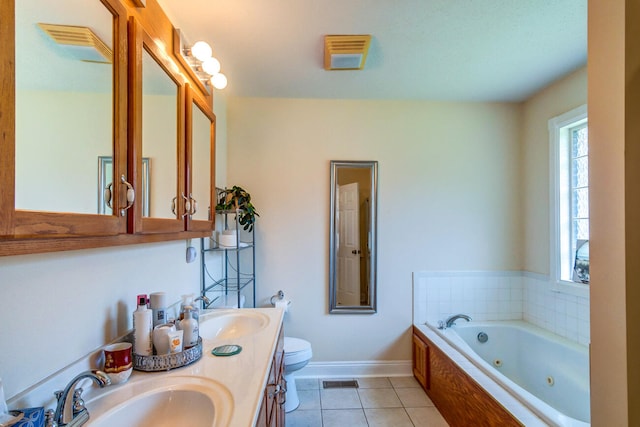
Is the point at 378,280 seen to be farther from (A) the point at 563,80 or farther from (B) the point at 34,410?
(B) the point at 34,410

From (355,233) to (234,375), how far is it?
184 centimetres

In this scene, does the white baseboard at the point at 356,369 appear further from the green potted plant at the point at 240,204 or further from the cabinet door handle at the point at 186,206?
the cabinet door handle at the point at 186,206

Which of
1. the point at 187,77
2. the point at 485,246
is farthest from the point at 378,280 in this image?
the point at 187,77

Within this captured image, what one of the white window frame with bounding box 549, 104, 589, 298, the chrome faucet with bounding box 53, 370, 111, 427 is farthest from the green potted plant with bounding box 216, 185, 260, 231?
the white window frame with bounding box 549, 104, 589, 298

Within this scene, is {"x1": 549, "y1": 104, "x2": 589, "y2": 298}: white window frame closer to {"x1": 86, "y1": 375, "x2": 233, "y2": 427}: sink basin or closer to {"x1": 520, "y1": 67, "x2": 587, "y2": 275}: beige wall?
{"x1": 520, "y1": 67, "x2": 587, "y2": 275}: beige wall

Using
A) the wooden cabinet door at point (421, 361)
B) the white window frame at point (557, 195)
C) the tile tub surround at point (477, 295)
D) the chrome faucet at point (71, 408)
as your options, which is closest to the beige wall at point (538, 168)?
the white window frame at point (557, 195)

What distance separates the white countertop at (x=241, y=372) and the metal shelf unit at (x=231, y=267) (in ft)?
2.86

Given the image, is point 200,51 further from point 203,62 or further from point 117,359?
point 117,359

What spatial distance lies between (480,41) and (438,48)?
0.24 m

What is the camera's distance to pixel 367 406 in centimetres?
226

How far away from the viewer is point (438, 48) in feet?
6.39

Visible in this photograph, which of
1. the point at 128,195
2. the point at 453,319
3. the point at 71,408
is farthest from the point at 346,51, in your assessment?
the point at 453,319

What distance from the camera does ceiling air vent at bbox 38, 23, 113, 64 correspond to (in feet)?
2.37

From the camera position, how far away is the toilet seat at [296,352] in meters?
2.14
